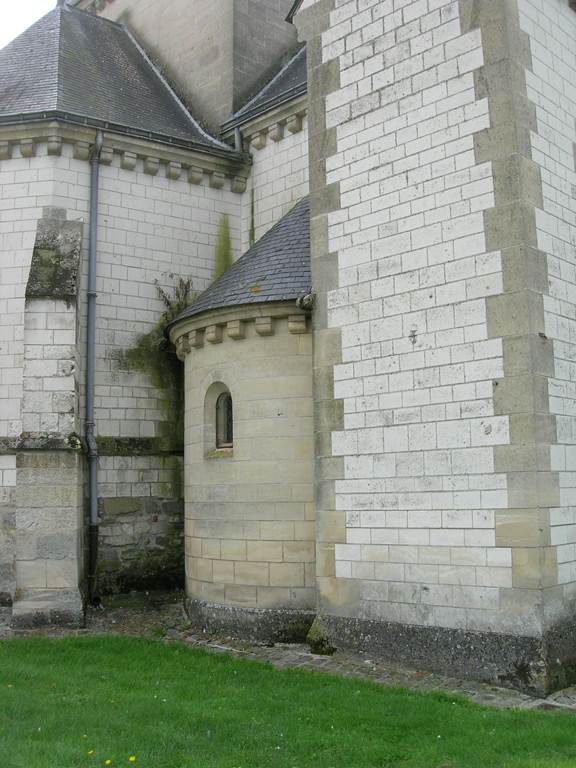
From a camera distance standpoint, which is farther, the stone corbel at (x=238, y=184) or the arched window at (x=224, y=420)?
the stone corbel at (x=238, y=184)

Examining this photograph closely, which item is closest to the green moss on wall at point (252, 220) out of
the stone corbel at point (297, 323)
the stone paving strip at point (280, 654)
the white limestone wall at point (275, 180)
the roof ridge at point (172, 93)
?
the white limestone wall at point (275, 180)

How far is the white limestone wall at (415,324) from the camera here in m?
7.65

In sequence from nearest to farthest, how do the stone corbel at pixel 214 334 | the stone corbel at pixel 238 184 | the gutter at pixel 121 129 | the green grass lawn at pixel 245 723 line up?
1. the green grass lawn at pixel 245 723
2. the stone corbel at pixel 214 334
3. the gutter at pixel 121 129
4. the stone corbel at pixel 238 184

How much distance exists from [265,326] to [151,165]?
4.91 metres

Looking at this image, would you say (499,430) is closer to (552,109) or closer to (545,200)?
(545,200)

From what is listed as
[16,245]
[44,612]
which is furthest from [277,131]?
[44,612]

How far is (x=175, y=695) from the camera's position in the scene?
6.99 metres

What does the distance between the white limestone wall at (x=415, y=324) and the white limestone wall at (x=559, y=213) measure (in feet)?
1.89

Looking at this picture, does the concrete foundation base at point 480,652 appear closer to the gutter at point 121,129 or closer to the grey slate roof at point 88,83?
the gutter at point 121,129

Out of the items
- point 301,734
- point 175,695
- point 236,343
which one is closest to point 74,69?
point 236,343

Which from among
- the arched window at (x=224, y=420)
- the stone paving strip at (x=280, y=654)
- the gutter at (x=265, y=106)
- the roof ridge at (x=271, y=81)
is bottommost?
the stone paving strip at (x=280, y=654)

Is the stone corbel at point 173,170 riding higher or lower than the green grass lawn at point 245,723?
higher

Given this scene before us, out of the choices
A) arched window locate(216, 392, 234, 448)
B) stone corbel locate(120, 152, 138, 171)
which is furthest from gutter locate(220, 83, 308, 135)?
arched window locate(216, 392, 234, 448)

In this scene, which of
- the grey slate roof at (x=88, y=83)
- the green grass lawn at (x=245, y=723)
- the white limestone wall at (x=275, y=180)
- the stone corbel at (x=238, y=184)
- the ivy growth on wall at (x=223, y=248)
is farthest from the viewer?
the stone corbel at (x=238, y=184)
